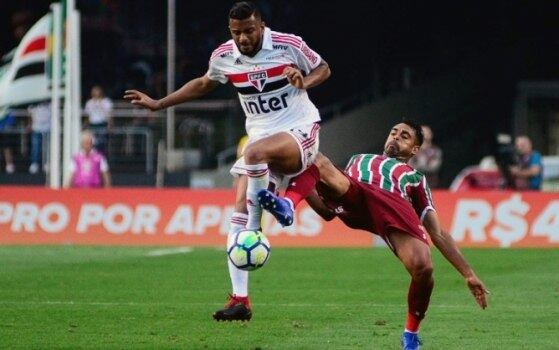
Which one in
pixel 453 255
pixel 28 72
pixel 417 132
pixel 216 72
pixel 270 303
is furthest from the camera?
pixel 28 72

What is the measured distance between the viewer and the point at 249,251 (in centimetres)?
1026

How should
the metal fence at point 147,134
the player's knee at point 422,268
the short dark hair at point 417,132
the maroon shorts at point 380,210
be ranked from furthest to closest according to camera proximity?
the metal fence at point 147,134, the short dark hair at point 417,132, the maroon shorts at point 380,210, the player's knee at point 422,268

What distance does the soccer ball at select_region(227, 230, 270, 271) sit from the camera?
33.6 ft

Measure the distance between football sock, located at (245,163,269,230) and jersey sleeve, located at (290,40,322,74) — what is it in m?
0.96

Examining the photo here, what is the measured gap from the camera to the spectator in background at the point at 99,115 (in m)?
30.5

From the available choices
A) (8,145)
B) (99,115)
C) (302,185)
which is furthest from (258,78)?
(8,145)

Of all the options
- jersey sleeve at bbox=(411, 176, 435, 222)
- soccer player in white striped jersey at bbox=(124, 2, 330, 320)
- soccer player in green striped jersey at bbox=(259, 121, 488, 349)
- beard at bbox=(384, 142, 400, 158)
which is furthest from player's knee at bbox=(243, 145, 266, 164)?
jersey sleeve at bbox=(411, 176, 435, 222)

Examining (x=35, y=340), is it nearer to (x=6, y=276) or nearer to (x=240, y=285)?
(x=240, y=285)

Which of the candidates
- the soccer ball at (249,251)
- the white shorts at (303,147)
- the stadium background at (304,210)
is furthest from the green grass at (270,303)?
the white shorts at (303,147)

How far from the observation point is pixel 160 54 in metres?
36.3

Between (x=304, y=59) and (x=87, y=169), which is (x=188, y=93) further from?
(x=87, y=169)

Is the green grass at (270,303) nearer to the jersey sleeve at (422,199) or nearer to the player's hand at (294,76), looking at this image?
the jersey sleeve at (422,199)

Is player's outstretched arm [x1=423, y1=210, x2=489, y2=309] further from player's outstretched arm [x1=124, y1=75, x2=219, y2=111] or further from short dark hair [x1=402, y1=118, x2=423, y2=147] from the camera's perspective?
player's outstretched arm [x1=124, y1=75, x2=219, y2=111]

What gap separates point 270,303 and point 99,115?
17753mm
